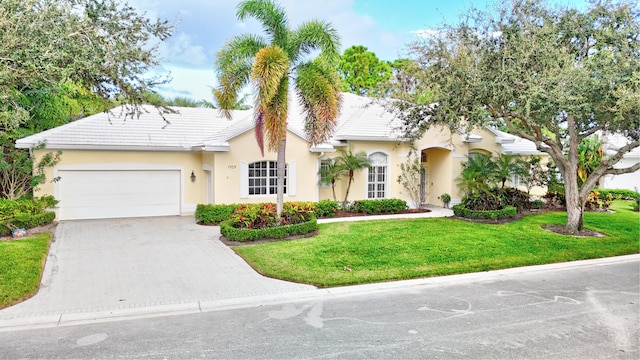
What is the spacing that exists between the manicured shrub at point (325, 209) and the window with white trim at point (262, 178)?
81.6 inches

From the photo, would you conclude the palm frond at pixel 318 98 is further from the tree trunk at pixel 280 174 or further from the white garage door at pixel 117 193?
the white garage door at pixel 117 193

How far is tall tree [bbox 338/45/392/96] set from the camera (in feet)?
122

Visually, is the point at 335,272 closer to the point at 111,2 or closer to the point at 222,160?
the point at 111,2

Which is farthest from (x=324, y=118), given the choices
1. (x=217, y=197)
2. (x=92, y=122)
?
(x=92, y=122)

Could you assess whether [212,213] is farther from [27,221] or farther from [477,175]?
[477,175]

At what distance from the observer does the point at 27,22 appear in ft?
21.9

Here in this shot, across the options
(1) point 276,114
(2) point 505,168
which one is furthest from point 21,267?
(2) point 505,168

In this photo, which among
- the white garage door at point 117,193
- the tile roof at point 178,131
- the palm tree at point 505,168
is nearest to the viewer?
the tile roof at point 178,131

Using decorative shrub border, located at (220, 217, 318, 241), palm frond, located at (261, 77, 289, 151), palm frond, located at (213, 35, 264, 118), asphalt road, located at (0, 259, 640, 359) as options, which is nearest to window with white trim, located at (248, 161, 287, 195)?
decorative shrub border, located at (220, 217, 318, 241)

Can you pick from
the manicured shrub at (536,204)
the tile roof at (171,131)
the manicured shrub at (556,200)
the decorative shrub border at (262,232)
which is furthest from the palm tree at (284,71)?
the manicured shrub at (556,200)

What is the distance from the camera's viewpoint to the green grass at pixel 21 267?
24.6 feet

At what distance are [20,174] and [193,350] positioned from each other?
44.3 feet

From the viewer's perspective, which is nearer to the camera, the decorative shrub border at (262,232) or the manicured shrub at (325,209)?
the decorative shrub border at (262,232)

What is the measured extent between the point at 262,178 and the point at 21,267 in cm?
932
